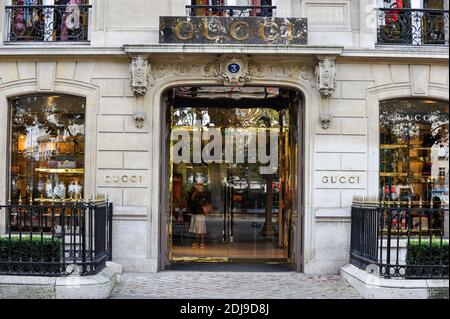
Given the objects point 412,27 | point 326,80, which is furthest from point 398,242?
point 412,27

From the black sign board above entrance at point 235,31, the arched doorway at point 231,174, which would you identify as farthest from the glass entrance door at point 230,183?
the black sign board above entrance at point 235,31

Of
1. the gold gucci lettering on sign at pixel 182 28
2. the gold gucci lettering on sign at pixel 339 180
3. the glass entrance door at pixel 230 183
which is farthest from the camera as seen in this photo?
the glass entrance door at pixel 230 183

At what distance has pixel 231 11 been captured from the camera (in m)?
13.0

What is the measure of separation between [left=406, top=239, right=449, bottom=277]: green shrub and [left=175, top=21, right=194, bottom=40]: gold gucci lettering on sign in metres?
5.44

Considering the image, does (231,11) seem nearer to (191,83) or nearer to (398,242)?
(191,83)

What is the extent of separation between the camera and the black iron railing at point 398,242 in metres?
10.3

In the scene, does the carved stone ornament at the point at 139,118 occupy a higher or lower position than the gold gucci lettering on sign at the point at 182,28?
lower

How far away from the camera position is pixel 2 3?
13.0 meters

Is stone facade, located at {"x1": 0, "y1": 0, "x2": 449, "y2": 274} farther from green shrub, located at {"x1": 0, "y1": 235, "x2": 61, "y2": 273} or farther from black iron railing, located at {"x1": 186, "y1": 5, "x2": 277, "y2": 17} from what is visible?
green shrub, located at {"x1": 0, "y1": 235, "x2": 61, "y2": 273}

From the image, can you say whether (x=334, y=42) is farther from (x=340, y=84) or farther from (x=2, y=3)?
(x=2, y=3)

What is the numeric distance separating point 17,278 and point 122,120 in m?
3.84

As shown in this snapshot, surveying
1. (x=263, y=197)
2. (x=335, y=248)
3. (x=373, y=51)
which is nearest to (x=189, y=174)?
(x=263, y=197)

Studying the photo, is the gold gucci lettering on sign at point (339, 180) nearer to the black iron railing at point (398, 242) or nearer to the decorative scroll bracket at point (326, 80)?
the black iron railing at point (398, 242)

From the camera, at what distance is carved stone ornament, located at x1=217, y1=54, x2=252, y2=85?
41.3 ft
